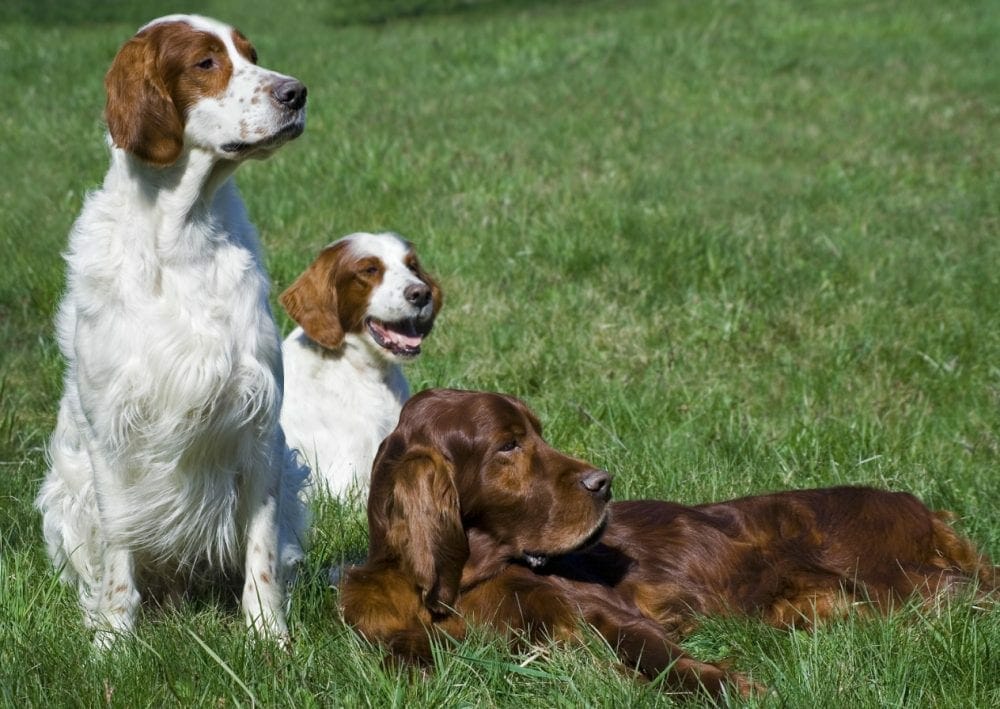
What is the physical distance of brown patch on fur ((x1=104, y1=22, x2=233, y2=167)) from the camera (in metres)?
3.57

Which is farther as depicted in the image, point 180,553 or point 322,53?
point 322,53

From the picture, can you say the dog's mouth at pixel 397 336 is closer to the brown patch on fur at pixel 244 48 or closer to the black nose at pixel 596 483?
the brown patch on fur at pixel 244 48

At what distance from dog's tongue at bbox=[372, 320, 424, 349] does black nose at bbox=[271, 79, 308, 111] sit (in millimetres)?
1742

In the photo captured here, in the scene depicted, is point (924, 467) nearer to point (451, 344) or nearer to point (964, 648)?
point (964, 648)

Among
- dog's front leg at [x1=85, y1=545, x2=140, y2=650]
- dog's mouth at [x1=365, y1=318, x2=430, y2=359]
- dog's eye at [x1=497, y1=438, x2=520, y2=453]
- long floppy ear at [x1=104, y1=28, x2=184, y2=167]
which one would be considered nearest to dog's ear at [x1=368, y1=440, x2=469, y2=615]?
dog's eye at [x1=497, y1=438, x2=520, y2=453]

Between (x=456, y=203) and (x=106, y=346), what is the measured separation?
481 cm

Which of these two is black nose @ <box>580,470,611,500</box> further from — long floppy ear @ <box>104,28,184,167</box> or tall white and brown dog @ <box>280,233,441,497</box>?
tall white and brown dog @ <box>280,233,441,497</box>

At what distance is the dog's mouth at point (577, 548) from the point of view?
11.3 feet

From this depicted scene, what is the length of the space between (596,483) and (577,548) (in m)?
0.17

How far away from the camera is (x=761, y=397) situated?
573 centimetres

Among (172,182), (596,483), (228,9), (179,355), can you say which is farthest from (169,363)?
(228,9)

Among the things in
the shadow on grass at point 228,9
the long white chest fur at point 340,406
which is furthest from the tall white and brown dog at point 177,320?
the shadow on grass at point 228,9

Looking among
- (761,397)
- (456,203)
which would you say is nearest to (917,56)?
(456,203)

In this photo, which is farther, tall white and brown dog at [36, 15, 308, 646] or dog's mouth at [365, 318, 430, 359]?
dog's mouth at [365, 318, 430, 359]
